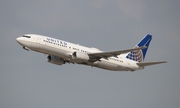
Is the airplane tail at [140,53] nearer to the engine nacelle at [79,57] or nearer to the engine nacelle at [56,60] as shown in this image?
the engine nacelle at [79,57]

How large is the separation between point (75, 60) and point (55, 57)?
6741mm

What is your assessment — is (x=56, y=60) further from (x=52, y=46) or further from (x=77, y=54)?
(x=52, y=46)

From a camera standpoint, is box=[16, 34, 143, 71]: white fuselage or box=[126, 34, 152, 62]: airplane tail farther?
box=[126, 34, 152, 62]: airplane tail

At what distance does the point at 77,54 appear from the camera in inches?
2608

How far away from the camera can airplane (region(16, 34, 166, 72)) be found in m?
65.1

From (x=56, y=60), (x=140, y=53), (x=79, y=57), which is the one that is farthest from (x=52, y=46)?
(x=140, y=53)

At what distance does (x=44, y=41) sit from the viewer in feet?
214

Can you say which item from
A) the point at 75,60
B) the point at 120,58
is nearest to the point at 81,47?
the point at 75,60

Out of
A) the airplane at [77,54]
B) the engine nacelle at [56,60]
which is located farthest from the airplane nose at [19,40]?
the engine nacelle at [56,60]

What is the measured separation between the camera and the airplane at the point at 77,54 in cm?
6512

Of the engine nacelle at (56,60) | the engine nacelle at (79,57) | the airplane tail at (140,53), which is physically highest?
the airplane tail at (140,53)

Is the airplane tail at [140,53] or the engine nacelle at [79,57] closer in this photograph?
the engine nacelle at [79,57]

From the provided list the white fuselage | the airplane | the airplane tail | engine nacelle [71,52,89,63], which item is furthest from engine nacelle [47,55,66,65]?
the airplane tail

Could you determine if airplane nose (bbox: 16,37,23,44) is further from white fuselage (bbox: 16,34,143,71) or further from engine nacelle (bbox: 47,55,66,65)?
engine nacelle (bbox: 47,55,66,65)
